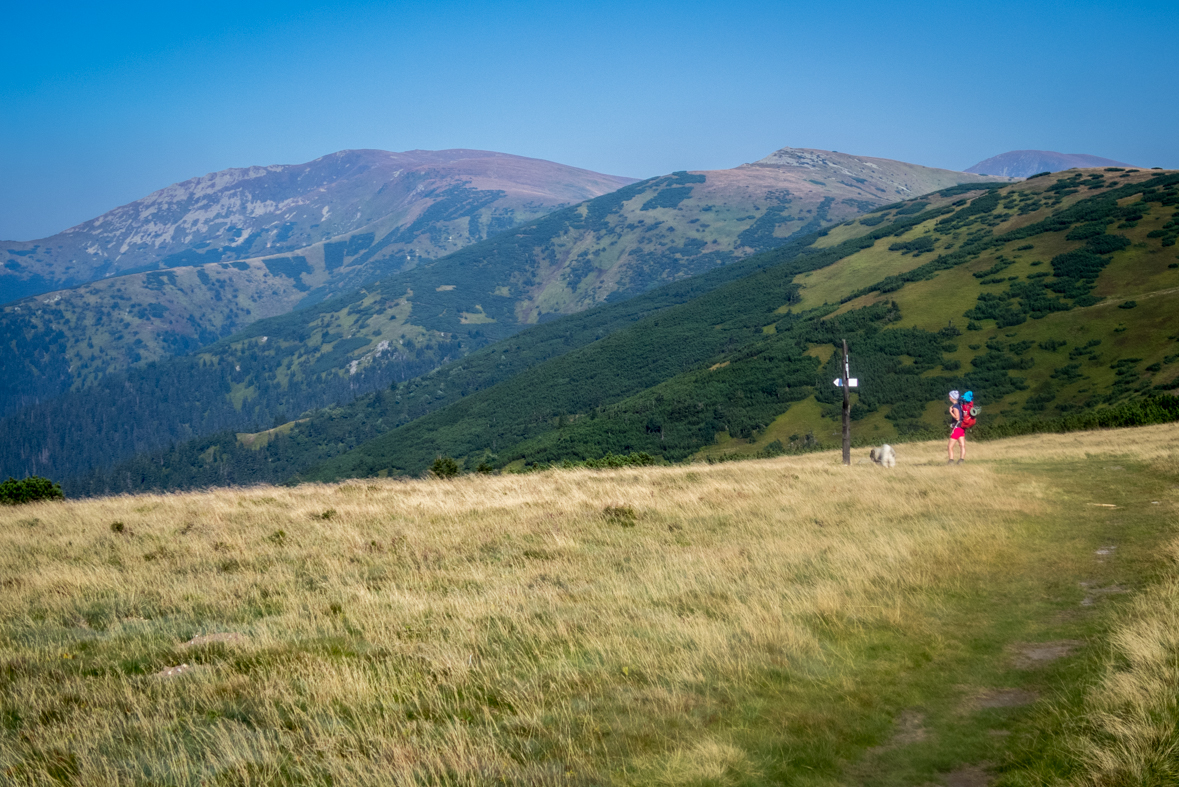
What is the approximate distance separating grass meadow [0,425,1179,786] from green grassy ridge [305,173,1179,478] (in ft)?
185

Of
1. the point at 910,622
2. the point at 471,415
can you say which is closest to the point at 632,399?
the point at 471,415

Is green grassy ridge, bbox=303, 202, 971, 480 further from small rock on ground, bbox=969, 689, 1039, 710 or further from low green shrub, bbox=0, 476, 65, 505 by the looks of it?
small rock on ground, bbox=969, 689, 1039, 710

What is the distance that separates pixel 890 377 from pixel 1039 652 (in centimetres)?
9836

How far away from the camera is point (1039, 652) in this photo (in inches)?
264

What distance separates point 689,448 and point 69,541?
311 feet

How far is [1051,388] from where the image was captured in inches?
3007

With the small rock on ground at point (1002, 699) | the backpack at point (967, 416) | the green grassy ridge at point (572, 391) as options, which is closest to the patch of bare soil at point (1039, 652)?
the small rock on ground at point (1002, 699)

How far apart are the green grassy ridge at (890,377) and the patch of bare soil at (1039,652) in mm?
58539

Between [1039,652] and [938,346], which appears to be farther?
[938,346]

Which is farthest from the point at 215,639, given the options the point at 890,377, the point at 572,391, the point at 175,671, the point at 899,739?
the point at 572,391

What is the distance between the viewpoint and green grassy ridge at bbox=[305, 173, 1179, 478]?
7575cm

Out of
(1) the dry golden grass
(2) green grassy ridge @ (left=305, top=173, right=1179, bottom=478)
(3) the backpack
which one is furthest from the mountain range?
(1) the dry golden grass

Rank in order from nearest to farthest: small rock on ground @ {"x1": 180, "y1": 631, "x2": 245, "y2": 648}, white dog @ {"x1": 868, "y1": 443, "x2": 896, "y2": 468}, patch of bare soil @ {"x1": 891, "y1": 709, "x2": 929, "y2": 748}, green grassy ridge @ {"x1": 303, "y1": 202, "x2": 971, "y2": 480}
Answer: patch of bare soil @ {"x1": 891, "y1": 709, "x2": 929, "y2": 748}
small rock on ground @ {"x1": 180, "y1": 631, "x2": 245, "y2": 648}
white dog @ {"x1": 868, "y1": 443, "x2": 896, "y2": 468}
green grassy ridge @ {"x1": 303, "y1": 202, "x2": 971, "y2": 480}

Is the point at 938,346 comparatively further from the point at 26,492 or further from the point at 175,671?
the point at 175,671
